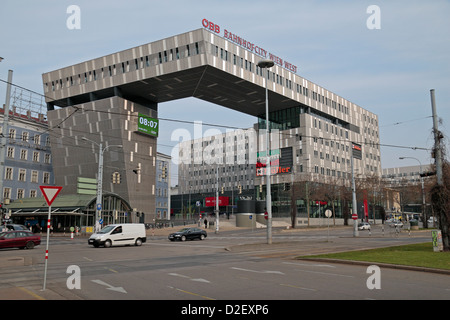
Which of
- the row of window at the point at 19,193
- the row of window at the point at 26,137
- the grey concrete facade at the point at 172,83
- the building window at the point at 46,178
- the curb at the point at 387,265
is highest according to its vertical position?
the grey concrete facade at the point at 172,83

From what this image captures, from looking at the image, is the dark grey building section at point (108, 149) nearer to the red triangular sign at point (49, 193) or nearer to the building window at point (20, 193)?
the building window at point (20, 193)

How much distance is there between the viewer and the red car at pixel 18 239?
27.1 m

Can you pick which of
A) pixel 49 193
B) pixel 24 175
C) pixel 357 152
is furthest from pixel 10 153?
pixel 357 152

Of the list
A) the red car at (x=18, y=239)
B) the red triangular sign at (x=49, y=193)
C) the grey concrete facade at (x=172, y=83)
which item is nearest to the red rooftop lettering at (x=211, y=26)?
the grey concrete facade at (x=172, y=83)

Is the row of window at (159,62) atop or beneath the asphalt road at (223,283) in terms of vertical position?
atop

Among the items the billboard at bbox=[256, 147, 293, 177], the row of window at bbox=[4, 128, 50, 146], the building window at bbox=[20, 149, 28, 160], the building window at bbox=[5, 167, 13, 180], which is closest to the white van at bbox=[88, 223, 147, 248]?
the row of window at bbox=[4, 128, 50, 146]

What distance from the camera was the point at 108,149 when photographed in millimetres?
69562

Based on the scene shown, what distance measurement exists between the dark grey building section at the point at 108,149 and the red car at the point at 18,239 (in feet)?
124

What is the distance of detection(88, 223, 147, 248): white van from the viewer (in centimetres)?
2950

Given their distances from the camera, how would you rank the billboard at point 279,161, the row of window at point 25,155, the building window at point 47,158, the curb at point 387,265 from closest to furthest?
the curb at point 387,265 → the row of window at point 25,155 → the building window at point 47,158 → the billboard at point 279,161

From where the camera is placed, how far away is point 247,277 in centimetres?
1260
